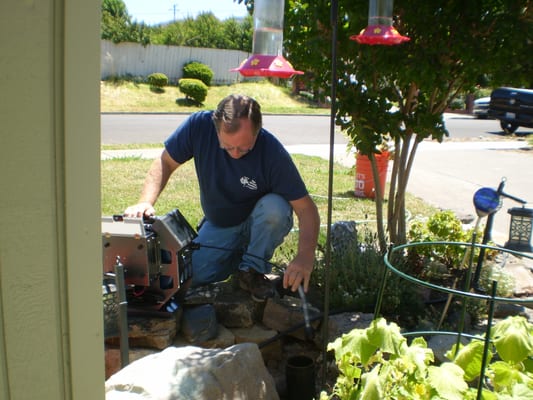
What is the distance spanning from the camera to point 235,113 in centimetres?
289

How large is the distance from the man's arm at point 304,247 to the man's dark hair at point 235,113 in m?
0.49

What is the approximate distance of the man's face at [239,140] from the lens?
2.91 meters

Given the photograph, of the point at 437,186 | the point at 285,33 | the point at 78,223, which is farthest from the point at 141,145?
the point at 78,223

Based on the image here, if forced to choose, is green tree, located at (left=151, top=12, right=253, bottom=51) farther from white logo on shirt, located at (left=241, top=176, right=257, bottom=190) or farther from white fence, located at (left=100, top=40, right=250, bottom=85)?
white logo on shirt, located at (left=241, top=176, right=257, bottom=190)

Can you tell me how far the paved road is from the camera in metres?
7.61

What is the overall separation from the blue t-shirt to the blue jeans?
7 cm

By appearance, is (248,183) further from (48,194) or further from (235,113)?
(48,194)

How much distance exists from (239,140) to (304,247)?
660 mm

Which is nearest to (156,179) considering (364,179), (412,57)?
(412,57)

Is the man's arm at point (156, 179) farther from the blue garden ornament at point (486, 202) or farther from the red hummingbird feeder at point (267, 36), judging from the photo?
the blue garden ornament at point (486, 202)

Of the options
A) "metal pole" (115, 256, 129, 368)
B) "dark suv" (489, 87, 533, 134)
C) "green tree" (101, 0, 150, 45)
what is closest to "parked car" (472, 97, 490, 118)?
"dark suv" (489, 87, 533, 134)

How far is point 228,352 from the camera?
7.26 ft

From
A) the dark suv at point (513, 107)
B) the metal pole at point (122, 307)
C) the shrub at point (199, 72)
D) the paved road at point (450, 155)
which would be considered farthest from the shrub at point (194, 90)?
the metal pole at point (122, 307)

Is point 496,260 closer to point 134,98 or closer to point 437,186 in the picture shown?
point 437,186
